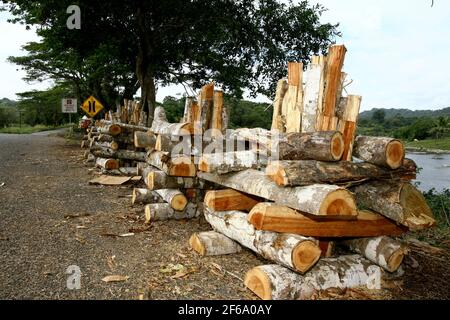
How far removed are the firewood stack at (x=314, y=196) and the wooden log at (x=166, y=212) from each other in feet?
4.16

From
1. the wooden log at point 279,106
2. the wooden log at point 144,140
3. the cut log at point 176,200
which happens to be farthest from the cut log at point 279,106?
the wooden log at point 144,140

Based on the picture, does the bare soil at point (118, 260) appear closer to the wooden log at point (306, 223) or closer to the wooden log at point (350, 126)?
the wooden log at point (306, 223)

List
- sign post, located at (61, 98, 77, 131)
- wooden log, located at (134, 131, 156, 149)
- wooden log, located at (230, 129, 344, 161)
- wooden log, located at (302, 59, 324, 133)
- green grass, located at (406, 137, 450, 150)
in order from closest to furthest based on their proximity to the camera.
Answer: wooden log, located at (230, 129, 344, 161), wooden log, located at (302, 59, 324, 133), wooden log, located at (134, 131, 156, 149), sign post, located at (61, 98, 77, 131), green grass, located at (406, 137, 450, 150)

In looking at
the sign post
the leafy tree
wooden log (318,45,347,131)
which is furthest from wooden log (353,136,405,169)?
the sign post

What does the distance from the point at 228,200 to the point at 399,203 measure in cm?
197

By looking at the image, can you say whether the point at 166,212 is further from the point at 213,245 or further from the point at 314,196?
the point at 314,196

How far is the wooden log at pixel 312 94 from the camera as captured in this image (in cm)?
405

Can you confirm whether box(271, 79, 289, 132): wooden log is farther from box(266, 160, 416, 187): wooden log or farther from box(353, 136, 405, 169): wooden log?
box(353, 136, 405, 169): wooden log

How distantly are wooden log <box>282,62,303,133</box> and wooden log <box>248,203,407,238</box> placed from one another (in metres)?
1.19

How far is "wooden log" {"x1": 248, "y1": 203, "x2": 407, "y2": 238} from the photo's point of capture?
3475mm

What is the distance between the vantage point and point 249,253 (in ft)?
14.9

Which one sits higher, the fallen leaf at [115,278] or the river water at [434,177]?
the fallen leaf at [115,278]

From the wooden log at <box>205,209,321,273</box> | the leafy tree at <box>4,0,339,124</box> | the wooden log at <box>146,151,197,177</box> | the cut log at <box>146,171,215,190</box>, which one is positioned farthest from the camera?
the leafy tree at <box>4,0,339,124</box>
